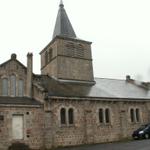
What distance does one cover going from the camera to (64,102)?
101 ft

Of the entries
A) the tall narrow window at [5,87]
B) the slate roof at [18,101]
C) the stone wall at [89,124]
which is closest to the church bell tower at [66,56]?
the stone wall at [89,124]

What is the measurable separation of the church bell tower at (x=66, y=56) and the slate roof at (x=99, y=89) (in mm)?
1295

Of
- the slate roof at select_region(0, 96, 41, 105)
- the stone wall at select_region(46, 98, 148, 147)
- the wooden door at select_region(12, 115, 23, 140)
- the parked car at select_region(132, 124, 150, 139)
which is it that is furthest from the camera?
the parked car at select_region(132, 124, 150, 139)

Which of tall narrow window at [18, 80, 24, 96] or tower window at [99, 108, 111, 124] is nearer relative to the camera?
tall narrow window at [18, 80, 24, 96]

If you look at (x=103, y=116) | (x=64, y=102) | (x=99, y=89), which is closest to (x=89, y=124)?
(x=103, y=116)

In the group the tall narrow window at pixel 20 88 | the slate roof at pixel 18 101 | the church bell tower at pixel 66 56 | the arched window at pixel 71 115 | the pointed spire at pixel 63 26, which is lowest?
the arched window at pixel 71 115

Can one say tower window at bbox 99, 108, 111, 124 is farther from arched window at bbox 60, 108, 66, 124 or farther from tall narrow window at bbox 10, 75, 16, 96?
tall narrow window at bbox 10, 75, 16, 96

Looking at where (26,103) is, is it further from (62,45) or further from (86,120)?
(62,45)

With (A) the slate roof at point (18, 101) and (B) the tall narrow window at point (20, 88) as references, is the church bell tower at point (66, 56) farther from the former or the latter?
(A) the slate roof at point (18, 101)

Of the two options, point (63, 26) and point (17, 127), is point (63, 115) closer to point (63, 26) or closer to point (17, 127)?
point (17, 127)

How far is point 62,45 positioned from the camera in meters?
38.2

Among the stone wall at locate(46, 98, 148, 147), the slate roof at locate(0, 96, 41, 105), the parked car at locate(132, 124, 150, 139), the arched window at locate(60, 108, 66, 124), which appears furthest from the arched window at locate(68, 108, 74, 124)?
the parked car at locate(132, 124, 150, 139)

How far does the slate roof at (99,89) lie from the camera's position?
3203 cm

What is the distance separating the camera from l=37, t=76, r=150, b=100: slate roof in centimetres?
3203
